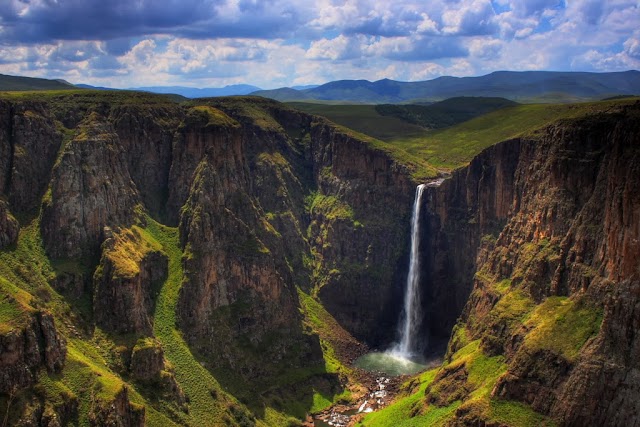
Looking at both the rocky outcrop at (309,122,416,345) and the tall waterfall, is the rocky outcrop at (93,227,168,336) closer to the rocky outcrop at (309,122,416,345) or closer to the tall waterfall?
the rocky outcrop at (309,122,416,345)

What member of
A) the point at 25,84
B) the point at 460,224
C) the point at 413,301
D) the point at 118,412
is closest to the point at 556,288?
the point at 460,224

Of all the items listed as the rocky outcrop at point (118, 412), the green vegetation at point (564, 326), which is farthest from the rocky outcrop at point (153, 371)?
the green vegetation at point (564, 326)

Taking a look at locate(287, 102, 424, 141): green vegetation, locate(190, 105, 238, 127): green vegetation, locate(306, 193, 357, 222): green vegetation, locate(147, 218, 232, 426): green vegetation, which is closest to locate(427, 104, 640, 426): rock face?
locate(306, 193, 357, 222): green vegetation

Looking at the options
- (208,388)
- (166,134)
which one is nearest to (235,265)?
(208,388)

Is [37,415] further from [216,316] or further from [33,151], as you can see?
[33,151]

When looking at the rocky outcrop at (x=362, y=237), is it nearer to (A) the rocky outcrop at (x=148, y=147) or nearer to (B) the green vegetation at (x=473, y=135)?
(B) the green vegetation at (x=473, y=135)

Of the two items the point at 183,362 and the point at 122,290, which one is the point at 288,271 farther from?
the point at 122,290
